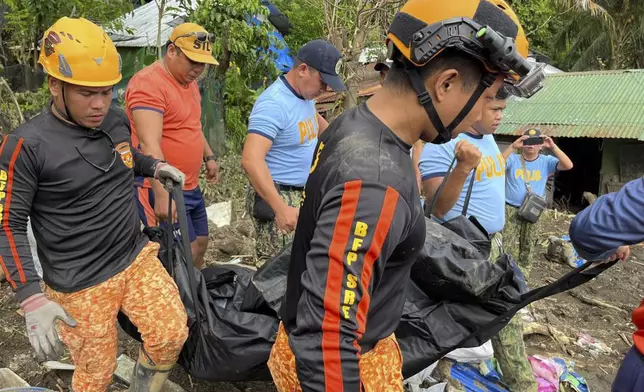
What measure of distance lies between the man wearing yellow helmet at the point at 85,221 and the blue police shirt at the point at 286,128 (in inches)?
37.1

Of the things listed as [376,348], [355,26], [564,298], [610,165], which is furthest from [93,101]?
[610,165]

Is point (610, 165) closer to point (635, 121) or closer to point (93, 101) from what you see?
point (635, 121)

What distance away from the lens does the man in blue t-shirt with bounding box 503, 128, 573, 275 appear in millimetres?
4984

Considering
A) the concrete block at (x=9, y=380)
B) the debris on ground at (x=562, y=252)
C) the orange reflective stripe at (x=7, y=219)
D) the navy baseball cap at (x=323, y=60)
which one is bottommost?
the debris on ground at (x=562, y=252)

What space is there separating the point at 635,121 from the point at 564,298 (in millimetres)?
7859

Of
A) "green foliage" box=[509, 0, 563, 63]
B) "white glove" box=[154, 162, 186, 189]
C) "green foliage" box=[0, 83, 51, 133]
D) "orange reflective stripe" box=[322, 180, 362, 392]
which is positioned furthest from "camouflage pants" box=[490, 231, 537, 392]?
"green foliage" box=[509, 0, 563, 63]

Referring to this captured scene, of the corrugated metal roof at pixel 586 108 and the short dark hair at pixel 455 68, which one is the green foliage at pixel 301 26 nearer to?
the corrugated metal roof at pixel 586 108

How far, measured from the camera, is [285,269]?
265 cm

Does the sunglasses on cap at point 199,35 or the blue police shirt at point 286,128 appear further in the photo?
the sunglasses on cap at point 199,35

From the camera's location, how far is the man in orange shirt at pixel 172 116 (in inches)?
141

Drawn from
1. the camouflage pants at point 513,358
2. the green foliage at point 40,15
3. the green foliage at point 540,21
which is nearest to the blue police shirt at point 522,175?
the camouflage pants at point 513,358

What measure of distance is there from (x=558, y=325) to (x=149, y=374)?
155 inches

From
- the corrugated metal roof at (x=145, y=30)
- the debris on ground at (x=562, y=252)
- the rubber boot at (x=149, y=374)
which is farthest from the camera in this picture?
the corrugated metal roof at (x=145, y=30)

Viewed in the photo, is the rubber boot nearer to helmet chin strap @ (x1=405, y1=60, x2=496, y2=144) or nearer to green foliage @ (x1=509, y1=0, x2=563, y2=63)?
helmet chin strap @ (x1=405, y1=60, x2=496, y2=144)
